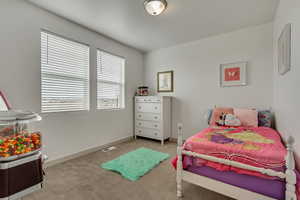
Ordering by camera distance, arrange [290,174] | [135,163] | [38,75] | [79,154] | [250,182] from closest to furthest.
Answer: [290,174] < [250,182] < [38,75] < [135,163] < [79,154]

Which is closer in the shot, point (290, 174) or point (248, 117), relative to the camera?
point (290, 174)

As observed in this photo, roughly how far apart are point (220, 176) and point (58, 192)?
1.87m

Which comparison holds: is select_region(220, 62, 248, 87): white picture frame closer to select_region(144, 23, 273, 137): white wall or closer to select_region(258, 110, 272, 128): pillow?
select_region(144, 23, 273, 137): white wall

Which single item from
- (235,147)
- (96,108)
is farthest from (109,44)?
(235,147)

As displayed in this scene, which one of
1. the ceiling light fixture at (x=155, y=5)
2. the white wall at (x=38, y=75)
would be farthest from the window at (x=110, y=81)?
the ceiling light fixture at (x=155, y=5)

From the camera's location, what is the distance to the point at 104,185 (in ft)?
6.09

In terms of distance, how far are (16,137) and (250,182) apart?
2.01 m

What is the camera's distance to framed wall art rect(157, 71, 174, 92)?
3834 mm

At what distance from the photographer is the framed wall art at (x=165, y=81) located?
383cm

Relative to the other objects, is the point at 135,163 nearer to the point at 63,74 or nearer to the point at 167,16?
the point at 63,74

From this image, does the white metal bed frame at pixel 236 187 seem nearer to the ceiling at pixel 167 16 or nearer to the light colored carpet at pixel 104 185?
the light colored carpet at pixel 104 185

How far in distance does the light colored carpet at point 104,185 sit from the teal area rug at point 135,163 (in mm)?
89

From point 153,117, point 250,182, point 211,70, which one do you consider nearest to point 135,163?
point 153,117

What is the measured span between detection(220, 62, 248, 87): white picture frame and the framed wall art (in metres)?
1.22
